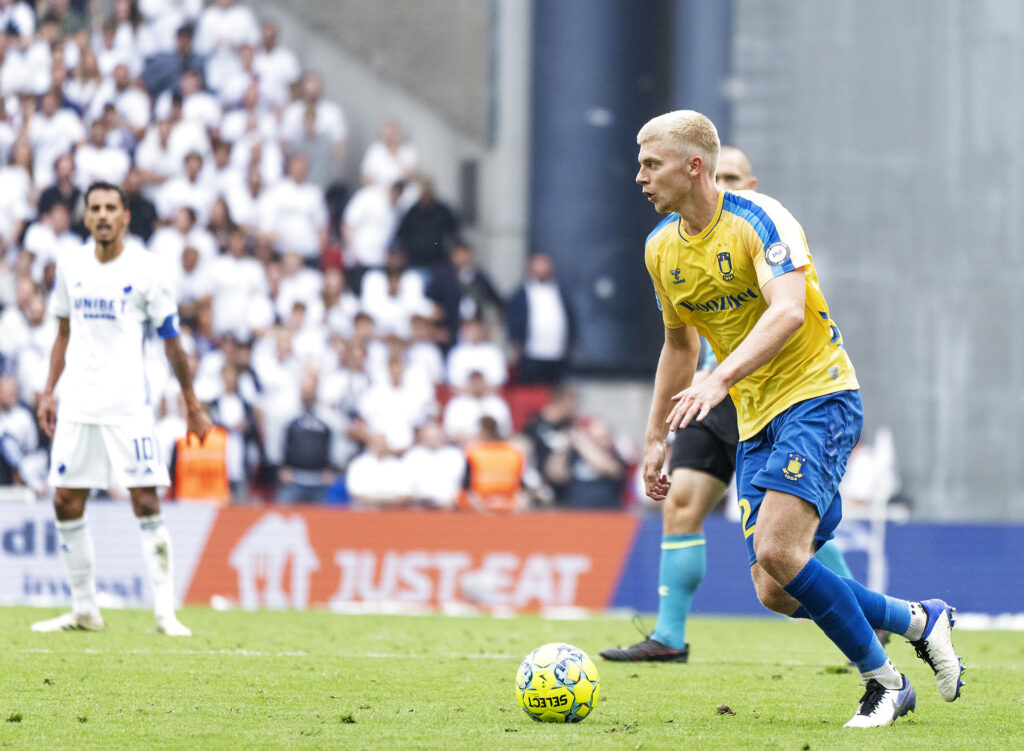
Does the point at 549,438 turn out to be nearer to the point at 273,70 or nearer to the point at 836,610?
the point at 273,70

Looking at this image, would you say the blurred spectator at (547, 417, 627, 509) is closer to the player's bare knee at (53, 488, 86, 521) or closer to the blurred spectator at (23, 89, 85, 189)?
the blurred spectator at (23, 89, 85, 189)

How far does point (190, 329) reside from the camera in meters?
16.6

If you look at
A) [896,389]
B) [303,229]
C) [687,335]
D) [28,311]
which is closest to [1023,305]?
[896,389]

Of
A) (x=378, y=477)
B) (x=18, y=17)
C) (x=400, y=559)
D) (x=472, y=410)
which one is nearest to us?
(x=400, y=559)

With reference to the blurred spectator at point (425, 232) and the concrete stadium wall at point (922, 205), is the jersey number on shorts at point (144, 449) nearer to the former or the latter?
the blurred spectator at point (425, 232)

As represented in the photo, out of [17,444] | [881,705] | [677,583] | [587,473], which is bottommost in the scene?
[587,473]

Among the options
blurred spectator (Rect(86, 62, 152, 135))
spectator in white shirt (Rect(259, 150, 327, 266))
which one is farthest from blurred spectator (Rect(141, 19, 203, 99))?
spectator in white shirt (Rect(259, 150, 327, 266))

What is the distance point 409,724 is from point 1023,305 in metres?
14.5

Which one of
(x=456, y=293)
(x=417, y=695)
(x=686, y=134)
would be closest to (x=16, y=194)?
(x=456, y=293)

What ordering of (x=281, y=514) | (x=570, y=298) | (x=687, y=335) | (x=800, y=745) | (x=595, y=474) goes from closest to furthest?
1. (x=800, y=745)
2. (x=687, y=335)
3. (x=281, y=514)
4. (x=595, y=474)
5. (x=570, y=298)

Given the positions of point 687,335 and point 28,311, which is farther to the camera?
point 28,311

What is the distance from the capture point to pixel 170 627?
9312 mm

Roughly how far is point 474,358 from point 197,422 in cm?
805

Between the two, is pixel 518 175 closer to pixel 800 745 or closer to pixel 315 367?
pixel 315 367
